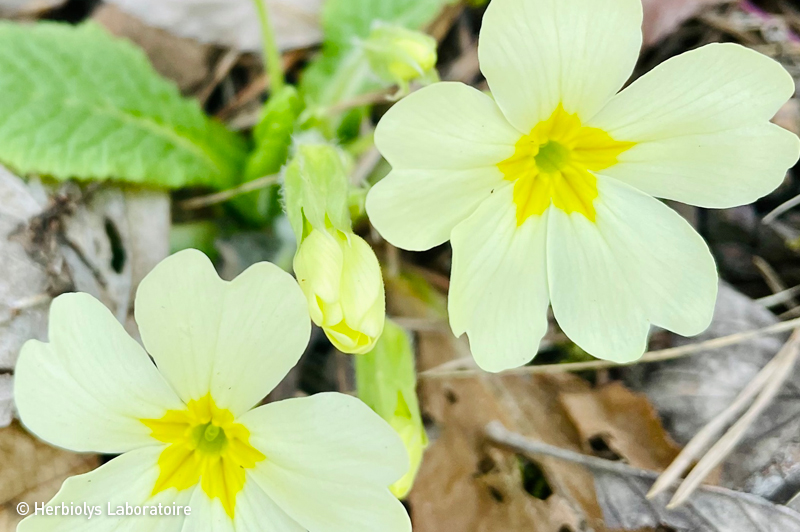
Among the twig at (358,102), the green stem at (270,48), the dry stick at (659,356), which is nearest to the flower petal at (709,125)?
the dry stick at (659,356)

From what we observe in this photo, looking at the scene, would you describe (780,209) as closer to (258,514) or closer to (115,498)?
(258,514)

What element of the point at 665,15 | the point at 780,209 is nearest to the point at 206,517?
the point at 780,209

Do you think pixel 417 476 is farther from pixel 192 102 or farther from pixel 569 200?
pixel 192 102

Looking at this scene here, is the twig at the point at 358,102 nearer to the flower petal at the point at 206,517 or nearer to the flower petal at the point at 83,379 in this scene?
the flower petal at the point at 83,379

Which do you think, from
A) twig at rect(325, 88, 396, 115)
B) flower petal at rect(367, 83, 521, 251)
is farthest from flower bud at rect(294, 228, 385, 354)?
twig at rect(325, 88, 396, 115)

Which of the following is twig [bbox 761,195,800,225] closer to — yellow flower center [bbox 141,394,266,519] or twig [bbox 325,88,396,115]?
twig [bbox 325,88,396,115]
